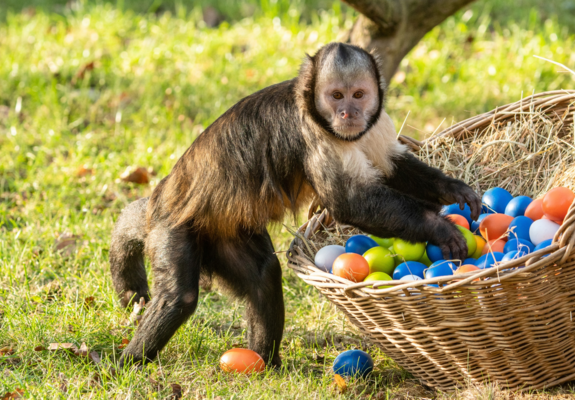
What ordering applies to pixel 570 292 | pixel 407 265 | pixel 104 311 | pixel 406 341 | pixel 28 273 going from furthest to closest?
pixel 28 273, pixel 104 311, pixel 407 265, pixel 406 341, pixel 570 292

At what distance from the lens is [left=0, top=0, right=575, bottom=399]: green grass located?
3.18 metres

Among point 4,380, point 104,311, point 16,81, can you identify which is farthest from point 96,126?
point 4,380

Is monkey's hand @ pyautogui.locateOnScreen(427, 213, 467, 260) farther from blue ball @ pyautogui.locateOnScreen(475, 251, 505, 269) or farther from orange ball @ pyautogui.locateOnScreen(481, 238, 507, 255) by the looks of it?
orange ball @ pyautogui.locateOnScreen(481, 238, 507, 255)

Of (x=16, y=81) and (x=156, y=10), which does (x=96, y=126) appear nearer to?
(x=16, y=81)

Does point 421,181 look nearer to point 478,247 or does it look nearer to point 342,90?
point 478,247

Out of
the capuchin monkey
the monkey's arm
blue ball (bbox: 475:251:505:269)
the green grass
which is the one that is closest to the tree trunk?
the green grass

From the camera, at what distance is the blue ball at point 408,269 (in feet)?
9.66

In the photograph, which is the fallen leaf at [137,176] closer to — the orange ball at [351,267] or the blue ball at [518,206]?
the orange ball at [351,267]

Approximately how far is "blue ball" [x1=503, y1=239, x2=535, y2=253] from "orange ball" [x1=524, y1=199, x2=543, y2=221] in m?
0.25

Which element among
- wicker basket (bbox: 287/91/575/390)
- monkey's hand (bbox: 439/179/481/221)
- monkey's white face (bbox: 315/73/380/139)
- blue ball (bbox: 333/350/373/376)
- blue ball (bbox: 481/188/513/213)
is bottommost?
blue ball (bbox: 333/350/373/376)

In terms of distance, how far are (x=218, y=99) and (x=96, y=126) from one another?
1.18 metres

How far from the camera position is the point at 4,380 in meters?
2.92

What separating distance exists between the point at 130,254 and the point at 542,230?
2191 mm

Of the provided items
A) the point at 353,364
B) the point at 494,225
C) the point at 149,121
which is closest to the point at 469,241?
the point at 494,225
